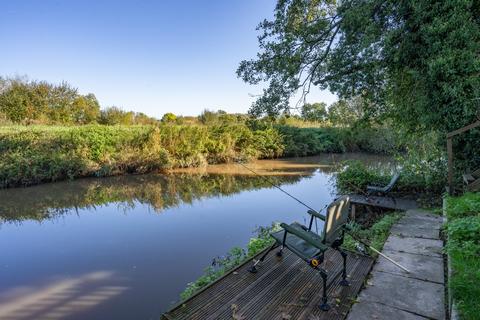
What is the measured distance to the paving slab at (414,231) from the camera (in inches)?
145

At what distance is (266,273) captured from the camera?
2.88 meters

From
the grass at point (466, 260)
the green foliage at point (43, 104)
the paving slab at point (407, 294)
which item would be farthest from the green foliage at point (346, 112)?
the green foliage at point (43, 104)

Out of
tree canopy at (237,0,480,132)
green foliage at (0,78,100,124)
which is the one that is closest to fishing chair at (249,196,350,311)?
tree canopy at (237,0,480,132)

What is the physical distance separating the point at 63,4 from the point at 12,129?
18.8 ft

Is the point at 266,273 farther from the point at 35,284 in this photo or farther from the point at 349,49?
the point at 349,49

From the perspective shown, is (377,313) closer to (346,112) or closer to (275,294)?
(275,294)

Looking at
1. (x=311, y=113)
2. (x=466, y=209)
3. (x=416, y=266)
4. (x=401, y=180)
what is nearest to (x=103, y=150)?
(x=311, y=113)

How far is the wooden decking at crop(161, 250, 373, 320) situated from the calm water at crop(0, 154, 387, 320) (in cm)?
96

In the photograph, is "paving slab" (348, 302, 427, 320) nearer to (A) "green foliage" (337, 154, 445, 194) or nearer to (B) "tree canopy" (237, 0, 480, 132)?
(A) "green foliage" (337, 154, 445, 194)

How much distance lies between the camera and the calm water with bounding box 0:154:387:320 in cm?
321

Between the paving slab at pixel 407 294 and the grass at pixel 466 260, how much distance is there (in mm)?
243

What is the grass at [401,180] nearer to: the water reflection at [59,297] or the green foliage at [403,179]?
the green foliage at [403,179]

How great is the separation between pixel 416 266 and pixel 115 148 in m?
11.4

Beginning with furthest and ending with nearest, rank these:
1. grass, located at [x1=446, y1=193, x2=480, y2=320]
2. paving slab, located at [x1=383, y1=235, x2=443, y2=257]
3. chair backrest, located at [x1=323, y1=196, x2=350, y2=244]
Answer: paving slab, located at [x1=383, y1=235, x2=443, y2=257], chair backrest, located at [x1=323, y1=196, x2=350, y2=244], grass, located at [x1=446, y1=193, x2=480, y2=320]
